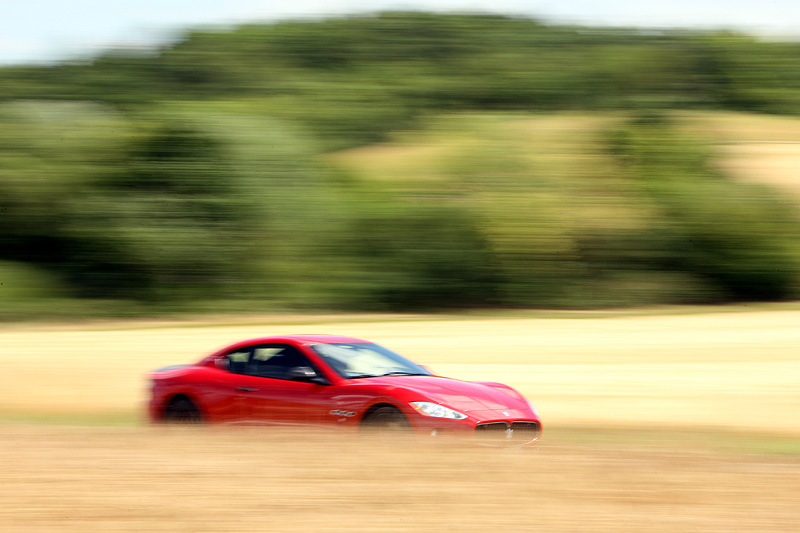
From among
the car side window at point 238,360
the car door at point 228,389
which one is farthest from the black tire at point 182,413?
the car side window at point 238,360

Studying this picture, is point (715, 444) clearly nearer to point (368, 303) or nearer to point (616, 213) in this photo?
point (368, 303)

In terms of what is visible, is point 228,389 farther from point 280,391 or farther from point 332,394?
point 332,394

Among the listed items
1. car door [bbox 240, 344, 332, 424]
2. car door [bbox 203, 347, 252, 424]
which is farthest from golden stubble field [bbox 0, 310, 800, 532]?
car door [bbox 203, 347, 252, 424]

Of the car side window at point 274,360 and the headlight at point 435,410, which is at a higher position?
the car side window at point 274,360

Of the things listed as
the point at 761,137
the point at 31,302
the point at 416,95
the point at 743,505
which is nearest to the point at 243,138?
the point at 31,302

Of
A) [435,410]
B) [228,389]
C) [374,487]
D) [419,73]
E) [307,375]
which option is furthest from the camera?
[419,73]

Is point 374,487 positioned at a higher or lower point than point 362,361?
lower

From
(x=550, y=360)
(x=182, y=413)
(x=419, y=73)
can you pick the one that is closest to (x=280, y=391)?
(x=182, y=413)

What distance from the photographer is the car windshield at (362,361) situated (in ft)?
27.1

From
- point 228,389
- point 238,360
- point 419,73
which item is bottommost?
point 228,389

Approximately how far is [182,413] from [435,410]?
2814 mm

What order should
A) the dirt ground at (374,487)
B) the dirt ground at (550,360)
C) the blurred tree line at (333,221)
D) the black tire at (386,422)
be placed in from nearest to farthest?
the dirt ground at (374,487) → the black tire at (386,422) → the dirt ground at (550,360) → the blurred tree line at (333,221)

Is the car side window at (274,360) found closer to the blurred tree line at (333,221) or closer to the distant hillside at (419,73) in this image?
the blurred tree line at (333,221)

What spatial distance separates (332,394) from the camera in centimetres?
787
